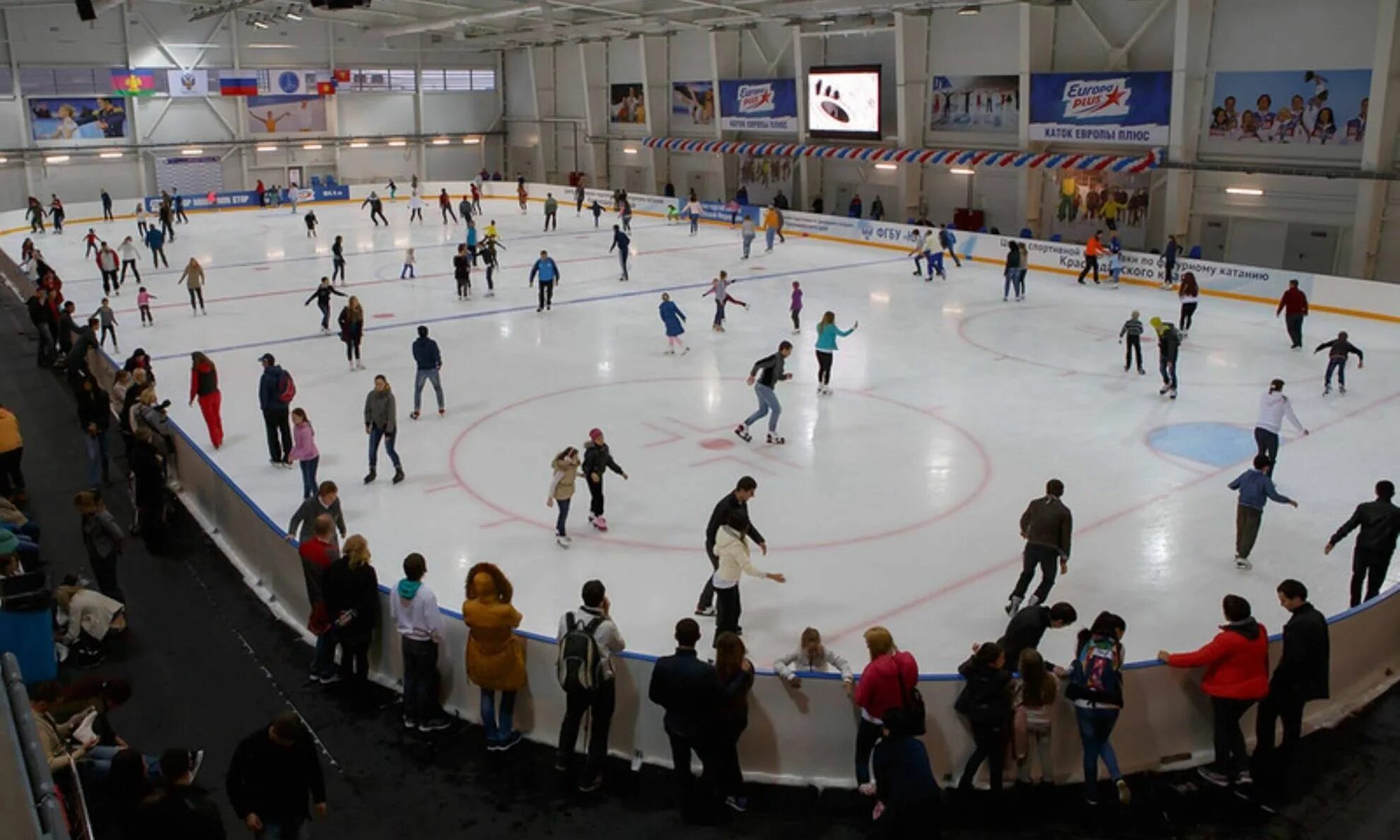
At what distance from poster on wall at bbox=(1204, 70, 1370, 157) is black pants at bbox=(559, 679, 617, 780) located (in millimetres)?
25624

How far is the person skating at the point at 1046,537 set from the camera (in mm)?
8992

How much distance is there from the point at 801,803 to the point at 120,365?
52.8ft

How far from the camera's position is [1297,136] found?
26781mm

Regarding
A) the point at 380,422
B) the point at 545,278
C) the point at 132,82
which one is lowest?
the point at 380,422

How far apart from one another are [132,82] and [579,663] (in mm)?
47404

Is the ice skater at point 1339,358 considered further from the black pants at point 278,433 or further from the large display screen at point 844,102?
the large display screen at point 844,102

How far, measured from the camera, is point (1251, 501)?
1021cm

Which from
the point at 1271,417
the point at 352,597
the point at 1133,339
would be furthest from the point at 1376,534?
the point at 1133,339

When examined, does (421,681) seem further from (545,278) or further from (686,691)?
(545,278)

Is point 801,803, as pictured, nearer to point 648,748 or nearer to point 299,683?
point 648,748

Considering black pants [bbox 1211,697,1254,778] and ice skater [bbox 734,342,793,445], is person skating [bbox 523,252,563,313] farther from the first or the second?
black pants [bbox 1211,697,1254,778]

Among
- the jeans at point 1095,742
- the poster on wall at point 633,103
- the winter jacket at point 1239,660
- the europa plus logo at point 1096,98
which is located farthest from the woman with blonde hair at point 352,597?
the poster on wall at point 633,103

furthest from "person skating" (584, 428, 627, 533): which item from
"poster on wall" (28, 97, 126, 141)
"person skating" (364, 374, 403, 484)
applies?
"poster on wall" (28, 97, 126, 141)

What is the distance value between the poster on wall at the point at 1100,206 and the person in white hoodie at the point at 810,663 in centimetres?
2669
